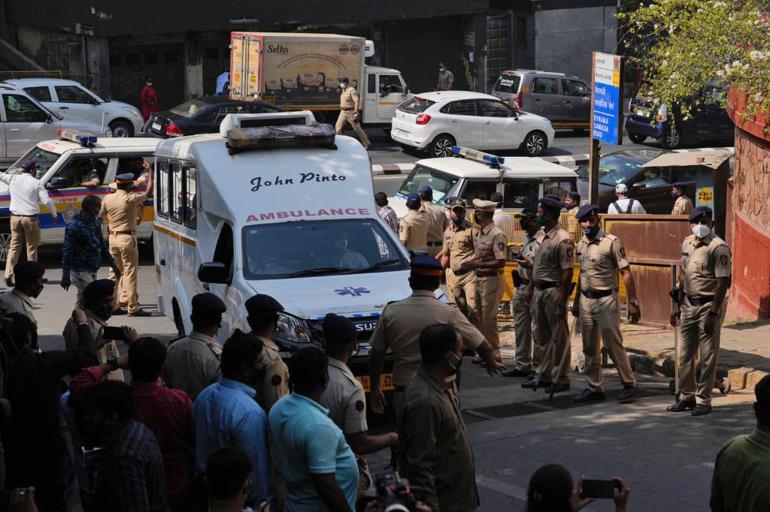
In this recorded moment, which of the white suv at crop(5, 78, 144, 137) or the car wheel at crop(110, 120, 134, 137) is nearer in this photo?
the white suv at crop(5, 78, 144, 137)

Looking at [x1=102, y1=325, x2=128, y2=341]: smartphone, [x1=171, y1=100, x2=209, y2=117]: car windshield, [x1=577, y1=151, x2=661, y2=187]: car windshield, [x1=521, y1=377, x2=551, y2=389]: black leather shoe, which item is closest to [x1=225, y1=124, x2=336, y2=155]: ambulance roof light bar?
[x1=521, y1=377, x2=551, y2=389]: black leather shoe

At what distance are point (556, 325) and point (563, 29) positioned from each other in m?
31.9

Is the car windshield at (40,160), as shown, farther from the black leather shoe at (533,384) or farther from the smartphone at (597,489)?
the smartphone at (597,489)

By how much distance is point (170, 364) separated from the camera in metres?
7.40

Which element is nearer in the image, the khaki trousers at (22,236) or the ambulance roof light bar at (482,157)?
the khaki trousers at (22,236)

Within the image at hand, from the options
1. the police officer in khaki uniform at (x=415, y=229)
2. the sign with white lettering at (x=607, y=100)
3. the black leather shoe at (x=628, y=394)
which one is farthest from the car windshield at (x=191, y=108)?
the black leather shoe at (x=628, y=394)

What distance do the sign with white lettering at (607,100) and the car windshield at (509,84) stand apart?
60.4 ft

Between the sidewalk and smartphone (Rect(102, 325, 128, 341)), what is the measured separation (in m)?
6.96

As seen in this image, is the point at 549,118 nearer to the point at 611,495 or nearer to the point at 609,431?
the point at 609,431

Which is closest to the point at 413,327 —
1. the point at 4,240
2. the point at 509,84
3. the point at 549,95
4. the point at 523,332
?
the point at 523,332

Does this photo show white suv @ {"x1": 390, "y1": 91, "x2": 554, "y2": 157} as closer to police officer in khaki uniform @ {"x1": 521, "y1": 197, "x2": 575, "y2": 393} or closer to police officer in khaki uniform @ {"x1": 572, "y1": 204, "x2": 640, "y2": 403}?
police officer in khaki uniform @ {"x1": 521, "y1": 197, "x2": 575, "y2": 393}

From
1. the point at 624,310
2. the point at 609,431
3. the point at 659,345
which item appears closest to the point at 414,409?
the point at 609,431

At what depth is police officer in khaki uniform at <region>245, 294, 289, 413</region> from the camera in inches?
291

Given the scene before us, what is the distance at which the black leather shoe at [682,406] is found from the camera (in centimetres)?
1116
